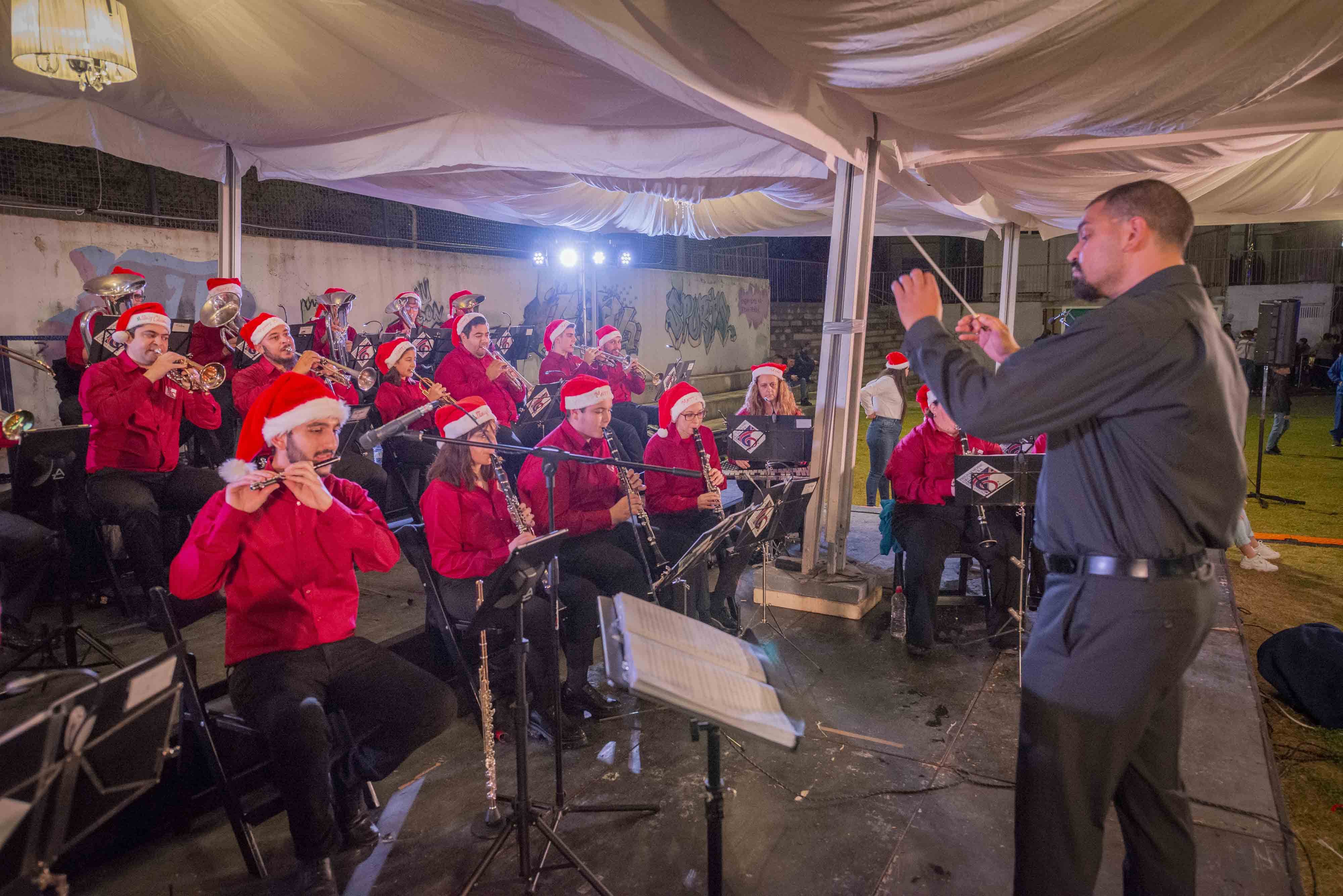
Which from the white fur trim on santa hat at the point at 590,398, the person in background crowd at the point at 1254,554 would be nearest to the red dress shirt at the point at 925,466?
the white fur trim on santa hat at the point at 590,398

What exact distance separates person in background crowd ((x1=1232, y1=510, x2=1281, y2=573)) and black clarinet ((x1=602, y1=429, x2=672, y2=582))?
4.65 m

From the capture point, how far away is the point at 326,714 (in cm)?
297

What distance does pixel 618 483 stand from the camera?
15.8 ft

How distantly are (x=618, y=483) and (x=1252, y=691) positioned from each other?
3456 millimetres

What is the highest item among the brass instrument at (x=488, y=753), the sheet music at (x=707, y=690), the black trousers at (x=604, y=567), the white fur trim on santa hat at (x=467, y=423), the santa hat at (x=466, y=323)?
the santa hat at (x=466, y=323)

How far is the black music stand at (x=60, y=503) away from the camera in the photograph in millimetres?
3943

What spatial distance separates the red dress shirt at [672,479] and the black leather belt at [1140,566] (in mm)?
3204

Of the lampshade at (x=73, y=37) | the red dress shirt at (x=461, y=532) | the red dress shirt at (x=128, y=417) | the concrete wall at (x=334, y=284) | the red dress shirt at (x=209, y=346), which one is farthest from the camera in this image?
the concrete wall at (x=334, y=284)

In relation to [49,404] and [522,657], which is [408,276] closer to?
[49,404]

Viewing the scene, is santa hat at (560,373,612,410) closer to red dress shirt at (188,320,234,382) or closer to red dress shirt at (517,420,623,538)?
red dress shirt at (517,420,623,538)

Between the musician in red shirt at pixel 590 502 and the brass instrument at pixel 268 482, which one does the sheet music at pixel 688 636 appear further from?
the musician in red shirt at pixel 590 502

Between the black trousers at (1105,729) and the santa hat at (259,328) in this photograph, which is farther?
the santa hat at (259,328)

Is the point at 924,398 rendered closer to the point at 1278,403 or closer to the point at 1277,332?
the point at 1277,332

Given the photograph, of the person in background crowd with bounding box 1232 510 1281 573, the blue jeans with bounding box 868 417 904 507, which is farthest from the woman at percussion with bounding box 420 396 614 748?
the person in background crowd with bounding box 1232 510 1281 573
